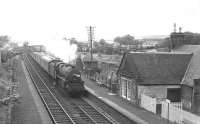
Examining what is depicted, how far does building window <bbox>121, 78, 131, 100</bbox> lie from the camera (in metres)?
29.5

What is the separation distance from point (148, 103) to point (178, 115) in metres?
4.93

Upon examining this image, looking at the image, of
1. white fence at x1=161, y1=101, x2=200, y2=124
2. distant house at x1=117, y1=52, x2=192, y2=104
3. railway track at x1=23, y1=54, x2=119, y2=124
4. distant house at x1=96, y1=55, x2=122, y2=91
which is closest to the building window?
distant house at x1=117, y1=52, x2=192, y2=104

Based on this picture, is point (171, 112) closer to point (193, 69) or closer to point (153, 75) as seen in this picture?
point (153, 75)

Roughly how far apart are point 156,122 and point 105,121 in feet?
11.2

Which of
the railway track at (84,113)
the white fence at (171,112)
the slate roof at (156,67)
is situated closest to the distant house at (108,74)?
the slate roof at (156,67)

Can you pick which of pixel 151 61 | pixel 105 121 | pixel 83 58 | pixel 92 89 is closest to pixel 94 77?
pixel 92 89

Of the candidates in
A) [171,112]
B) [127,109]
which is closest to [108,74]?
[127,109]

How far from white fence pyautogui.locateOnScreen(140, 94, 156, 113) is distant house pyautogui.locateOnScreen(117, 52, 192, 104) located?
99 centimetres

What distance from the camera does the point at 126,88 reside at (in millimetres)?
30344

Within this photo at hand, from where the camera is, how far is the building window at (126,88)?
29484mm

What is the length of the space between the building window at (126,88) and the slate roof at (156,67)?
703 millimetres

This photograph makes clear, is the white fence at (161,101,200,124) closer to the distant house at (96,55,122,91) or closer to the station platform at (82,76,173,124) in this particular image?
the station platform at (82,76,173,124)

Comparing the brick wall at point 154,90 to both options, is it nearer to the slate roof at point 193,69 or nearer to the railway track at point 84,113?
the slate roof at point 193,69

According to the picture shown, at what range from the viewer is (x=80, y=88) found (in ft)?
100.0
